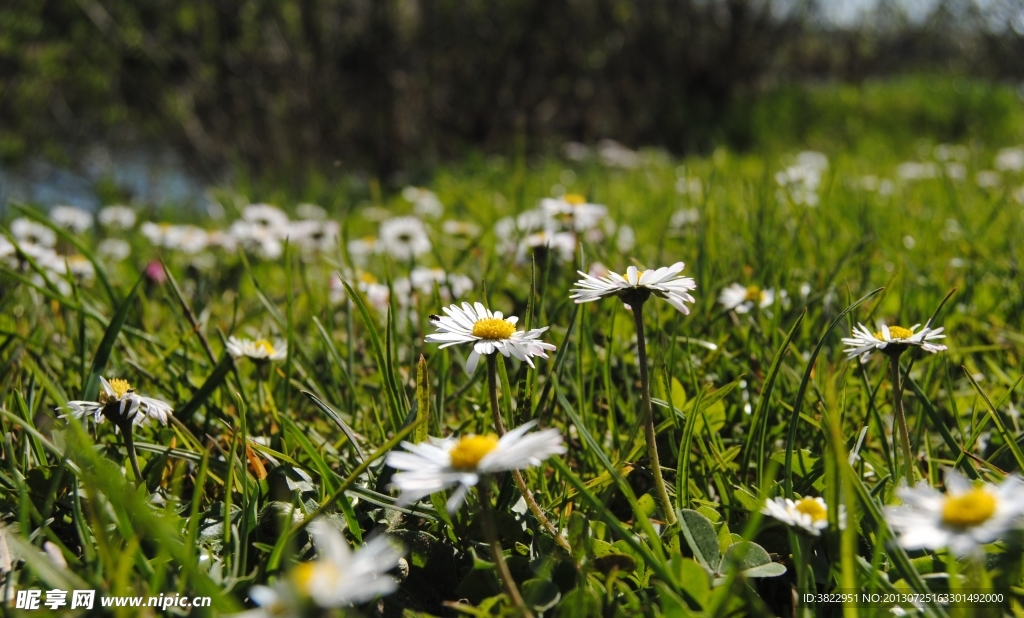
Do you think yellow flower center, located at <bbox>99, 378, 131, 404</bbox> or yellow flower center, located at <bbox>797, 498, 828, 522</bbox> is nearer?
yellow flower center, located at <bbox>797, 498, 828, 522</bbox>

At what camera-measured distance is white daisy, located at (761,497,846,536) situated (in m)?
0.67

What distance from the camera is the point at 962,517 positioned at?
0.53 metres

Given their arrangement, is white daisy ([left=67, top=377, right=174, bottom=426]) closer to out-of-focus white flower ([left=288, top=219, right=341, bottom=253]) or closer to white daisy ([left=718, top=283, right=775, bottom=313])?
white daisy ([left=718, top=283, right=775, bottom=313])

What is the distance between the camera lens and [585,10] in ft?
20.8

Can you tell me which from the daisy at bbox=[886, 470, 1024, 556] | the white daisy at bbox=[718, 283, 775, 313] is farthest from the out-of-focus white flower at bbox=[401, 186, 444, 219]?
the daisy at bbox=[886, 470, 1024, 556]

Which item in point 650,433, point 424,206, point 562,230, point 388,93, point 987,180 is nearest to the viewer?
point 650,433

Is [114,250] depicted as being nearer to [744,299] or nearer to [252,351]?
[252,351]

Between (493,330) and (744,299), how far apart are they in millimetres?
607

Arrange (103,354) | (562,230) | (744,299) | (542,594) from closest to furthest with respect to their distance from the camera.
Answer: (542,594) < (103,354) < (744,299) < (562,230)

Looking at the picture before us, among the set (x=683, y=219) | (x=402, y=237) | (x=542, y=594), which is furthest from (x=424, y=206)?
(x=542, y=594)

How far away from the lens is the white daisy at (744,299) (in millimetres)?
1235

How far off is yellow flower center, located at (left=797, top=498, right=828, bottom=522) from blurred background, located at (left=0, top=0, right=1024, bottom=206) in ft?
12.5

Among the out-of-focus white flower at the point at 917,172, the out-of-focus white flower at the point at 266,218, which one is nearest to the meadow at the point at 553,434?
the out-of-focus white flower at the point at 266,218

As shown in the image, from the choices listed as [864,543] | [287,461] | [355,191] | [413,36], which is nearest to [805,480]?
[864,543]
